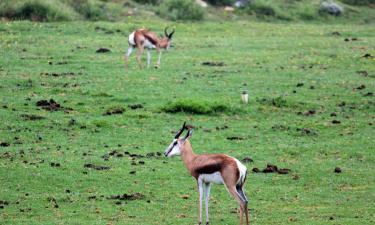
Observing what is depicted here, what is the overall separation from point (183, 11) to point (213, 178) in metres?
20.8

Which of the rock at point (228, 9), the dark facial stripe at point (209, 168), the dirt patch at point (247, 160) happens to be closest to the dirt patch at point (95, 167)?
the dirt patch at point (247, 160)

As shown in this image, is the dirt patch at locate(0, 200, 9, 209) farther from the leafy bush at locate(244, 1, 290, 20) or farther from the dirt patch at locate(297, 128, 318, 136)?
the leafy bush at locate(244, 1, 290, 20)

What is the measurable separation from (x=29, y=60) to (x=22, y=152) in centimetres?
745

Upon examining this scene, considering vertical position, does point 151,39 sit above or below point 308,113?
above

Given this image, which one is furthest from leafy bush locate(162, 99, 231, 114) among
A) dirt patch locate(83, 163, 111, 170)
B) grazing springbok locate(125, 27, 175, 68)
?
grazing springbok locate(125, 27, 175, 68)

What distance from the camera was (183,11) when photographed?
3048cm

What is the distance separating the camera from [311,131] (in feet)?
51.7

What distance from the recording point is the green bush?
30.2 metres

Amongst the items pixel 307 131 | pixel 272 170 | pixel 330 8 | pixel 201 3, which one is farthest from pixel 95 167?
pixel 330 8

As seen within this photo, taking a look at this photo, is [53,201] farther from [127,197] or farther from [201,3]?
[201,3]

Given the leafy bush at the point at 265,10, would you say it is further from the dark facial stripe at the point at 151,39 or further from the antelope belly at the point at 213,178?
the antelope belly at the point at 213,178

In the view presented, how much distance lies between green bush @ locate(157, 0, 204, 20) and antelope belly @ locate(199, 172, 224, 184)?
20.3 meters

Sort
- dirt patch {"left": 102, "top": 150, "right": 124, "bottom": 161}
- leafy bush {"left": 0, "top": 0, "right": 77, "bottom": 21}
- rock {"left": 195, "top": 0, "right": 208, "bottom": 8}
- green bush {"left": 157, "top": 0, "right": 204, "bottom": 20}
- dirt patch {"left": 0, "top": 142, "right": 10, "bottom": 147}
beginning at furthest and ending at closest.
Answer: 1. rock {"left": 195, "top": 0, "right": 208, "bottom": 8}
2. green bush {"left": 157, "top": 0, "right": 204, "bottom": 20}
3. leafy bush {"left": 0, "top": 0, "right": 77, "bottom": 21}
4. dirt patch {"left": 0, "top": 142, "right": 10, "bottom": 147}
5. dirt patch {"left": 102, "top": 150, "right": 124, "bottom": 161}

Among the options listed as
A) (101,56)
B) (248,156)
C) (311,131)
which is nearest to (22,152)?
(248,156)
